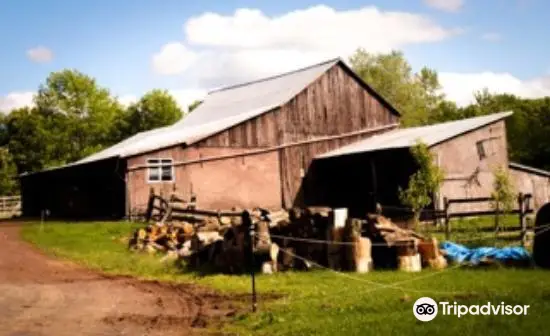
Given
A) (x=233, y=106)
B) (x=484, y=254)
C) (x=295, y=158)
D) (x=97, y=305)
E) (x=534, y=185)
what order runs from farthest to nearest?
(x=233, y=106)
(x=295, y=158)
(x=534, y=185)
(x=484, y=254)
(x=97, y=305)

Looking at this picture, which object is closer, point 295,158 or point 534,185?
point 534,185

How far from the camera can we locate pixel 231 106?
45125 millimetres

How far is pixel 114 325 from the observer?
11484 mm

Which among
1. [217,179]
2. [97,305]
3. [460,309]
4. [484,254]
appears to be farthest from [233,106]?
[460,309]

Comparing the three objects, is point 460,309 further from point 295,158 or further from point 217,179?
point 295,158

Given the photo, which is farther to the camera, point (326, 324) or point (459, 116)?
point (459, 116)

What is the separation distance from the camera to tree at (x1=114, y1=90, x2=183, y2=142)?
78.1 m

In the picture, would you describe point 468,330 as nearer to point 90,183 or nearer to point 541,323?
point 541,323

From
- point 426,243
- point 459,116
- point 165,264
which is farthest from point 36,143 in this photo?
point 426,243

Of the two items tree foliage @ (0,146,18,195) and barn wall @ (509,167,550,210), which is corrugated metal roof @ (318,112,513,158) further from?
tree foliage @ (0,146,18,195)

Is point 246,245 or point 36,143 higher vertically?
point 36,143

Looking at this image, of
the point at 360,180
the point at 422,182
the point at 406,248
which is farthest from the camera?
the point at 360,180

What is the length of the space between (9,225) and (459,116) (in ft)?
173

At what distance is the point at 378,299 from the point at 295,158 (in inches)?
1004
